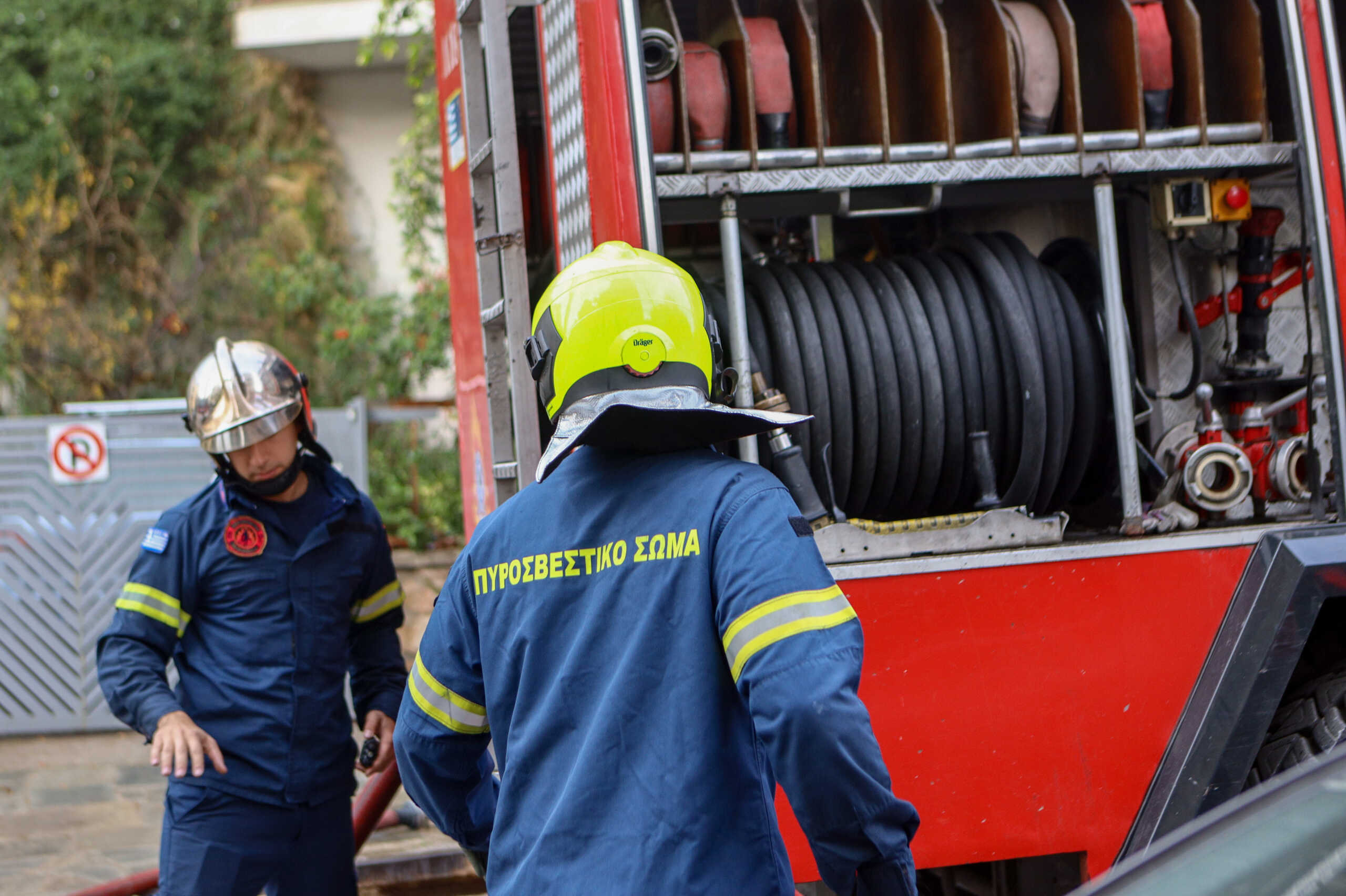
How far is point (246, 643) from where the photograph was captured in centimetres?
340

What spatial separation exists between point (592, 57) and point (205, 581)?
175 cm

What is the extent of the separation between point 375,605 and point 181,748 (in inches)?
29.4

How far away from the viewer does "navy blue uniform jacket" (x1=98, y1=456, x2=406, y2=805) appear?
3.30 m

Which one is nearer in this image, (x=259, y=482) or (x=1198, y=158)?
(x=1198, y=158)

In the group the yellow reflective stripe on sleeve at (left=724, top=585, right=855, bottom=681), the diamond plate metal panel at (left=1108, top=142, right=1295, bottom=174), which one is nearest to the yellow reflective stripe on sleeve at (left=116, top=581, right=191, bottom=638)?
the yellow reflective stripe on sleeve at (left=724, top=585, right=855, bottom=681)

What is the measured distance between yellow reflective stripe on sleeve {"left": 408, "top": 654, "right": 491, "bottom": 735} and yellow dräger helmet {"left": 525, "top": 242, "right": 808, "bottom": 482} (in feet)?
1.40

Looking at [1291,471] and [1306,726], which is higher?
[1291,471]

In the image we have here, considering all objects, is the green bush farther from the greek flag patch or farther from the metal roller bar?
the metal roller bar

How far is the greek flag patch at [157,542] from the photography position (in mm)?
3340

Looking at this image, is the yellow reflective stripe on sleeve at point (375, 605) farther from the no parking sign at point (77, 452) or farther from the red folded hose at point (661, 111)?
the no parking sign at point (77, 452)

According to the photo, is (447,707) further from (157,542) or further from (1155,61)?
(1155,61)

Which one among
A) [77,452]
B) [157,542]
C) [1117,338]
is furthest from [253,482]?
[77,452]

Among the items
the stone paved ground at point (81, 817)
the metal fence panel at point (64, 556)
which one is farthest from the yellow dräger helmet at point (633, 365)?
the metal fence panel at point (64, 556)

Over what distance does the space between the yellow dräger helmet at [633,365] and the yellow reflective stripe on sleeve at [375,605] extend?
1.85 meters
